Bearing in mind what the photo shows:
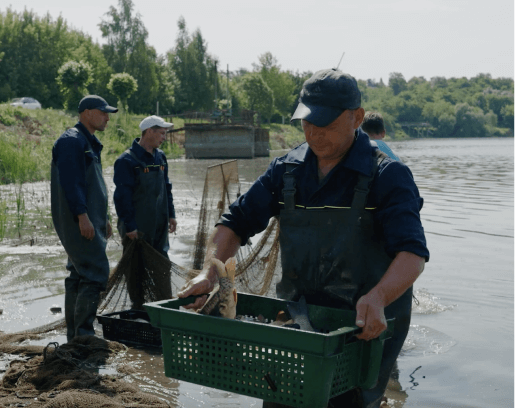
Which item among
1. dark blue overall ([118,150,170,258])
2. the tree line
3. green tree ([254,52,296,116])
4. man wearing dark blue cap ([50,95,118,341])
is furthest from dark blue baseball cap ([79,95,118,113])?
green tree ([254,52,296,116])

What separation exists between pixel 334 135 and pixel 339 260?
0.54 metres

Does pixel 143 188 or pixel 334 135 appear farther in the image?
pixel 143 188

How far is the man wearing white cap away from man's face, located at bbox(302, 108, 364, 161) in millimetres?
4343

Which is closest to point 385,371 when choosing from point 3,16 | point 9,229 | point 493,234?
point 9,229

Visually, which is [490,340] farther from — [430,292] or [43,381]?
[43,381]

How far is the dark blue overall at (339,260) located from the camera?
2768mm

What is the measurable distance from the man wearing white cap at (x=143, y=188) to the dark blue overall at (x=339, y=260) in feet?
13.8

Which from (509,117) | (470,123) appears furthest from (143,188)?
(509,117)

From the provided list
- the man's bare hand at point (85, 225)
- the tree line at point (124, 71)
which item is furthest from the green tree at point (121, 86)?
the man's bare hand at point (85, 225)

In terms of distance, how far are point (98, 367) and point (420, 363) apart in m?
2.99

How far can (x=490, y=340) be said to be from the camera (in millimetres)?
7023

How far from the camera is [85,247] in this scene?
5.85m

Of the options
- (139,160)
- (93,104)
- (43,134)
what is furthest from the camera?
(43,134)

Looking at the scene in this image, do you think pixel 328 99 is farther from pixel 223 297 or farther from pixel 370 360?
pixel 370 360
